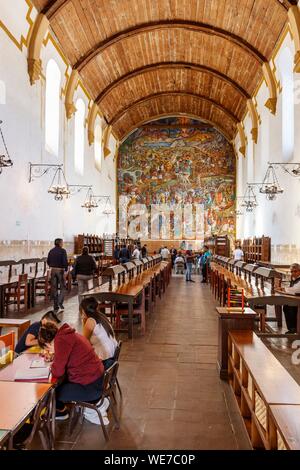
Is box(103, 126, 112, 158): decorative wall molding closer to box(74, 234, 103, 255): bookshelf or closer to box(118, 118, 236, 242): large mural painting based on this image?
box(118, 118, 236, 242): large mural painting

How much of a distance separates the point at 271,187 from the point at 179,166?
1465 cm

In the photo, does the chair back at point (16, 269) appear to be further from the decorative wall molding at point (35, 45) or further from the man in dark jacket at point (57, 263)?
the decorative wall molding at point (35, 45)

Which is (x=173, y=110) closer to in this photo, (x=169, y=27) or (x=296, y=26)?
(x=169, y=27)

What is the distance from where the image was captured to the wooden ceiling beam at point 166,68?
18.3 meters

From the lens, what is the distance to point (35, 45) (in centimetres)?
1149

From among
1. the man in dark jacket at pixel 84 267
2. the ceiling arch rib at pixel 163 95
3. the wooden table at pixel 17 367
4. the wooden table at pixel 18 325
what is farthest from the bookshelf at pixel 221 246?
the wooden table at pixel 17 367

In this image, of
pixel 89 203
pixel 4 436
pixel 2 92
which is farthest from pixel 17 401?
pixel 89 203

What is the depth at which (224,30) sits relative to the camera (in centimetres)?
1450

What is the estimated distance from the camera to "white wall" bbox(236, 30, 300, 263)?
470 inches

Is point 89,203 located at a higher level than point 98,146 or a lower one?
lower

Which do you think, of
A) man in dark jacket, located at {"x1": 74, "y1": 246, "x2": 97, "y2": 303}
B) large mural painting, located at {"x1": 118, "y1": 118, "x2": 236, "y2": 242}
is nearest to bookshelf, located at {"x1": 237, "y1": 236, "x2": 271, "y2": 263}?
large mural painting, located at {"x1": 118, "y1": 118, "x2": 236, "y2": 242}

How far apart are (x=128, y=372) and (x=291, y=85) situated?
38.1 feet
